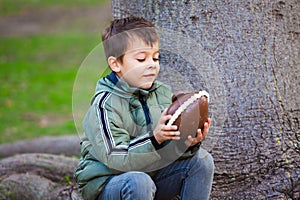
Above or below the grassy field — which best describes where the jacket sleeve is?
above

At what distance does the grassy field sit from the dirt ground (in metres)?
0.48

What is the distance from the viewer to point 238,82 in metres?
3.64

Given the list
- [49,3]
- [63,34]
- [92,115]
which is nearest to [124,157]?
[92,115]

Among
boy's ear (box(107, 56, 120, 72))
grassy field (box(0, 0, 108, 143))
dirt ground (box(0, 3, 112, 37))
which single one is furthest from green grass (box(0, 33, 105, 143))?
boy's ear (box(107, 56, 120, 72))

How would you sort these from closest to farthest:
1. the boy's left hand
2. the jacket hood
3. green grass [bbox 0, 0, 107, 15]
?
the boy's left hand < the jacket hood < green grass [bbox 0, 0, 107, 15]

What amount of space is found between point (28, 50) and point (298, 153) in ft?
39.1

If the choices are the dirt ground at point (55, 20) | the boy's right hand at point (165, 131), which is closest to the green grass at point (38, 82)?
the dirt ground at point (55, 20)

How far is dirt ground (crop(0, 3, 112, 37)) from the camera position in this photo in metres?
17.4

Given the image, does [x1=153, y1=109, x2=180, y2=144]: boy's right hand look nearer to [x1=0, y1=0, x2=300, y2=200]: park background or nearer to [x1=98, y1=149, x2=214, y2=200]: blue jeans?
[x1=98, y1=149, x2=214, y2=200]: blue jeans

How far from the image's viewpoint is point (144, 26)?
10.5ft

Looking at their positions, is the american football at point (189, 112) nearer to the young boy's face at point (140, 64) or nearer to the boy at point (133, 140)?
the boy at point (133, 140)

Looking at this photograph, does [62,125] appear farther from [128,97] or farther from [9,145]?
[128,97]

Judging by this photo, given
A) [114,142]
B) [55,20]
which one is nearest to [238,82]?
[114,142]

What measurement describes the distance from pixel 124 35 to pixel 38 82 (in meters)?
8.50
